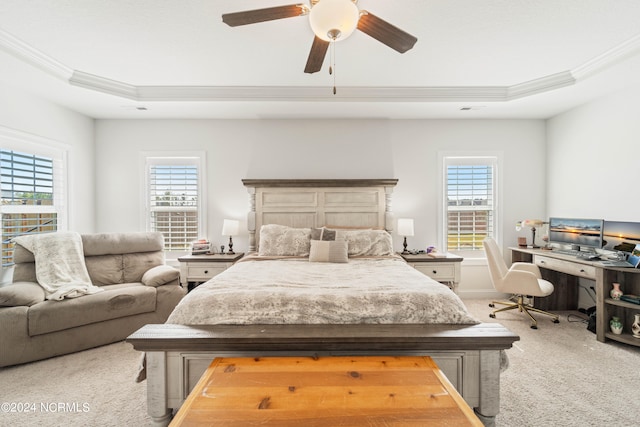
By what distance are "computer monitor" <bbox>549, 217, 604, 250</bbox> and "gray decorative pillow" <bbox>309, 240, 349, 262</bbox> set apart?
2.92 m

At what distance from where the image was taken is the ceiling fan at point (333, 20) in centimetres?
145

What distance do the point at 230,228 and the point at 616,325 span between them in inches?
172

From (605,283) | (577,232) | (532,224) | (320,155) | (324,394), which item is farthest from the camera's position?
(320,155)

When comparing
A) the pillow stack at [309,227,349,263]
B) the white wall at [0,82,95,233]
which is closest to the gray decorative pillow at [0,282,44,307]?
the white wall at [0,82,95,233]

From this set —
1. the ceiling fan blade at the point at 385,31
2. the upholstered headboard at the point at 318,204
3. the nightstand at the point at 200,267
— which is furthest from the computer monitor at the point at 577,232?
the nightstand at the point at 200,267

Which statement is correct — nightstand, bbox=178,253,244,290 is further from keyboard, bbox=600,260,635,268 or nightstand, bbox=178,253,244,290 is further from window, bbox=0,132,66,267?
keyboard, bbox=600,260,635,268

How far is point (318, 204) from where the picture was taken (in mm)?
3891

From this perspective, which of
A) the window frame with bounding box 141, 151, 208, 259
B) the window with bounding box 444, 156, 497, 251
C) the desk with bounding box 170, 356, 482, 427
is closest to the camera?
the desk with bounding box 170, 356, 482, 427

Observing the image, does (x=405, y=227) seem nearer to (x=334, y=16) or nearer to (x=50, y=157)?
(x=334, y=16)

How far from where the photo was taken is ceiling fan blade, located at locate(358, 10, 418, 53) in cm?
158

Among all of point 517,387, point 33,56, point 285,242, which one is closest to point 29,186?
point 33,56

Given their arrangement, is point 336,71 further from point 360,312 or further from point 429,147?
point 360,312

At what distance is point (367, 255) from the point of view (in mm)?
3295

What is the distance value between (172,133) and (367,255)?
328 cm
